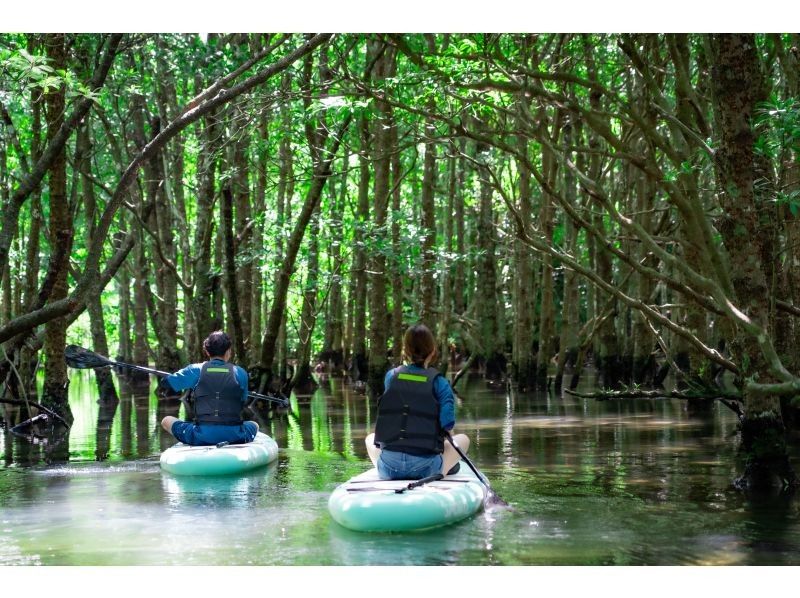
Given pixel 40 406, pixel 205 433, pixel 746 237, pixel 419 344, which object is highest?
pixel 746 237

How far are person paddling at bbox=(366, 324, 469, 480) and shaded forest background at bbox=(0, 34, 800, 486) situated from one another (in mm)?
2289

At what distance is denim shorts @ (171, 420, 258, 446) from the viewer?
11016 mm

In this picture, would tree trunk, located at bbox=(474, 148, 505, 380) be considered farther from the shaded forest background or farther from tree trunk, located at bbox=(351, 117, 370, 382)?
tree trunk, located at bbox=(351, 117, 370, 382)

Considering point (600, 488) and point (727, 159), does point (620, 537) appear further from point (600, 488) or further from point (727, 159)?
point (727, 159)

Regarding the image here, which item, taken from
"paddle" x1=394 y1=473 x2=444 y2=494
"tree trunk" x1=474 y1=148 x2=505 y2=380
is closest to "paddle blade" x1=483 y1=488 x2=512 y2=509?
"paddle" x1=394 y1=473 x2=444 y2=494

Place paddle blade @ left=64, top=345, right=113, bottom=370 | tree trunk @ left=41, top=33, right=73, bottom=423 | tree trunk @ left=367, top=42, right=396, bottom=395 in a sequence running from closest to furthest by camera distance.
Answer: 1. paddle blade @ left=64, top=345, right=113, bottom=370
2. tree trunk @ left=41, top=33, right=73, bottom=423
3. tree trunk @ left=367, top=42, right=396, bottom=395

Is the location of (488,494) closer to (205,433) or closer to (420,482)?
(420,482)

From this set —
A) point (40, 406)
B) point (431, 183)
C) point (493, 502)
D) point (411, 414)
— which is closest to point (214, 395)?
point (411, 414)

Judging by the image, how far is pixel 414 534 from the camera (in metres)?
7.29

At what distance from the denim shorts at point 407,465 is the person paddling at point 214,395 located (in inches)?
120

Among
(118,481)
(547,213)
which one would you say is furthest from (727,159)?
(547,213)

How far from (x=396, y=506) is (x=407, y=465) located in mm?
747

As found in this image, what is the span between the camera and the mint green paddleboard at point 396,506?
286 inches

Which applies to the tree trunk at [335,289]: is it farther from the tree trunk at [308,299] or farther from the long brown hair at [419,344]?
the long brown hair at [419,344]
